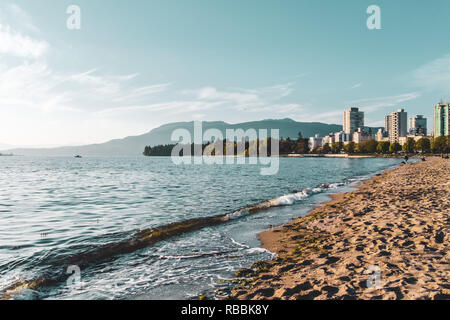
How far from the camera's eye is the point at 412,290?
5.61 metres

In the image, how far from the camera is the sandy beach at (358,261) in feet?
19.5

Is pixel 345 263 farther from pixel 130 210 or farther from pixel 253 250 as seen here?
pixel 130 210

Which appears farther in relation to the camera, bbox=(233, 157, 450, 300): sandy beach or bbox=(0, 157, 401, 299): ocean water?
bbox=(0, 157, 401, 299): ocean water

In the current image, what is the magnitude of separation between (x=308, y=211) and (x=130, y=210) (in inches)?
474

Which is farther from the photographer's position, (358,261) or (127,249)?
(127,249)

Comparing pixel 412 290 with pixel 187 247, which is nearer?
pixel 412 290

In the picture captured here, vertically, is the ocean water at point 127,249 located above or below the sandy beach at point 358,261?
below

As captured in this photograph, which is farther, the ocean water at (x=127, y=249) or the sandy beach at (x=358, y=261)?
the ocean water at (x=127, y=249)

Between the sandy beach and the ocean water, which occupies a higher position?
the sandy beach

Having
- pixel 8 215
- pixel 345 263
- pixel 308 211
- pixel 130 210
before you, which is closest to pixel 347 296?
pixel 345 263

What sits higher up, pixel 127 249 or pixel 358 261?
pixel 358 261

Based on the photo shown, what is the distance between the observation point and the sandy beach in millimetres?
5941

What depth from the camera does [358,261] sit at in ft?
25.1

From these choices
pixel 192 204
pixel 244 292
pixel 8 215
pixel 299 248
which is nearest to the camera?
pixel 244 292
